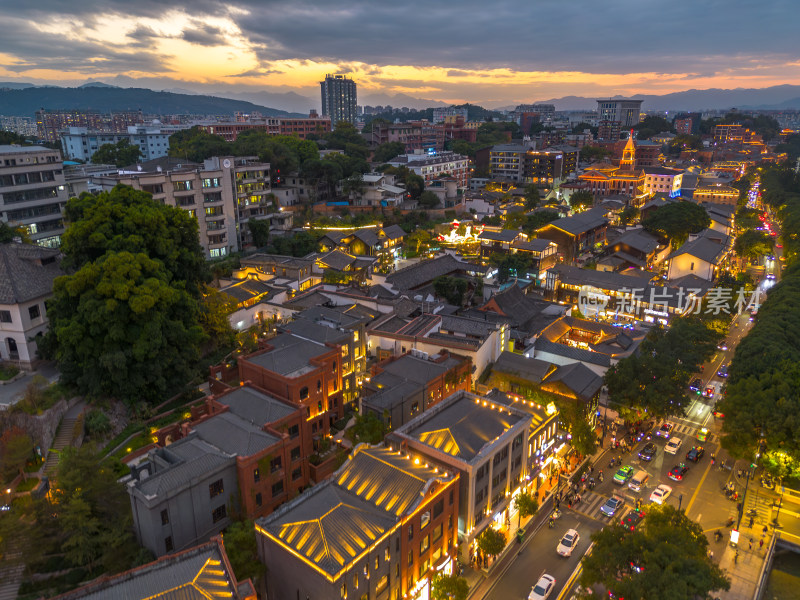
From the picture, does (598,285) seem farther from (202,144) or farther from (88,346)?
(202,144)

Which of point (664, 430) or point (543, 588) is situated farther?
point (664, 430)

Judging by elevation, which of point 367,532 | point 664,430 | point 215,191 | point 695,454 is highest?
point 215,191

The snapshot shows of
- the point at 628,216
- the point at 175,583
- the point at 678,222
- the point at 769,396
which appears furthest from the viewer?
the point at 628,216

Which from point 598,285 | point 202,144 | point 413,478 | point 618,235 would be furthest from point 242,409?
point 618,235

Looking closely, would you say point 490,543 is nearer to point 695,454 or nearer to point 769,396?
point 695,454

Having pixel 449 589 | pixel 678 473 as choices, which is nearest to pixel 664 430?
pixel 678 473

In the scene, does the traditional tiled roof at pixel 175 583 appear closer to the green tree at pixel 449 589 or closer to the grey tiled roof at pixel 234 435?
the grey tiled roof at pixel 234 435
